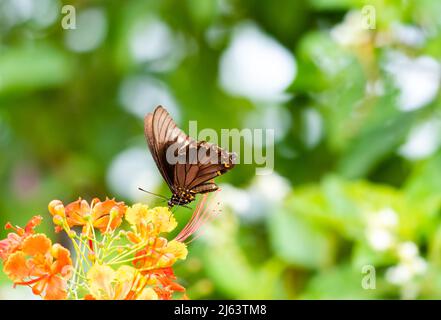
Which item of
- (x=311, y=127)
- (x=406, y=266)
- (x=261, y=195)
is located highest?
(x=311, y=127)

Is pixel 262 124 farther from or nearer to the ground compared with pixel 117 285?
farther from the ground

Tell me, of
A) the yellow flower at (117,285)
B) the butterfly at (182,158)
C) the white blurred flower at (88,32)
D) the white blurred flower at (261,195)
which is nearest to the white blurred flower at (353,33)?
the white blurred flower at (261,195)

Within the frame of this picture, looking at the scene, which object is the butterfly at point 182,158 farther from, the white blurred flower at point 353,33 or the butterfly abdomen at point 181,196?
the white blurred flower at point 353,33

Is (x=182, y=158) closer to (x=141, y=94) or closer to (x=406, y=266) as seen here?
(x=406, y=266)

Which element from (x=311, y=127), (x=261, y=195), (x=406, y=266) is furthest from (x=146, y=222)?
(x=311, y=127)

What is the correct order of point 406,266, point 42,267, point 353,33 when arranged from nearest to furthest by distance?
1. point 42,267
2. point 406,266
3. point 353,33
